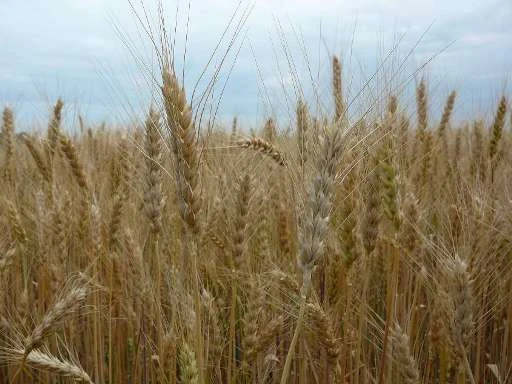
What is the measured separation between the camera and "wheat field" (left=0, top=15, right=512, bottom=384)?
1581 mm

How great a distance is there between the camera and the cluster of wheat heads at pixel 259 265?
5.20 feet

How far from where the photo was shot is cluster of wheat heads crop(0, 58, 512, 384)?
159 centimetres

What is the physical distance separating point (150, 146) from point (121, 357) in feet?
3.87

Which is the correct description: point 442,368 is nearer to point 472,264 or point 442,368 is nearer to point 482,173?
point 472,264

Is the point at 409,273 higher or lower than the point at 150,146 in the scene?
Result: lower

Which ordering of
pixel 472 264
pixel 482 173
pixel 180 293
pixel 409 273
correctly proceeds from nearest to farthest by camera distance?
pixel 180 293
pixel 472 264
pixel 409 273
pixel 482 173

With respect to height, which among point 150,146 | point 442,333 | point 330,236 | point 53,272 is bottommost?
point 442,333

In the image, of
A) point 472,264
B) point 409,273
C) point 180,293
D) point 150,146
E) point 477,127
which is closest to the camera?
point 180,293

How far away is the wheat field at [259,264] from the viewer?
1581 mm

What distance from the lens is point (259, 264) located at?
2.83 meters

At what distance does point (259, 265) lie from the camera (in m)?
2.84

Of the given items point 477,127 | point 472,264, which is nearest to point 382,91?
point 472,264

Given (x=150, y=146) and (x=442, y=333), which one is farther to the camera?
(x=442, y=333)

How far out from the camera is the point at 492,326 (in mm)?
3172
